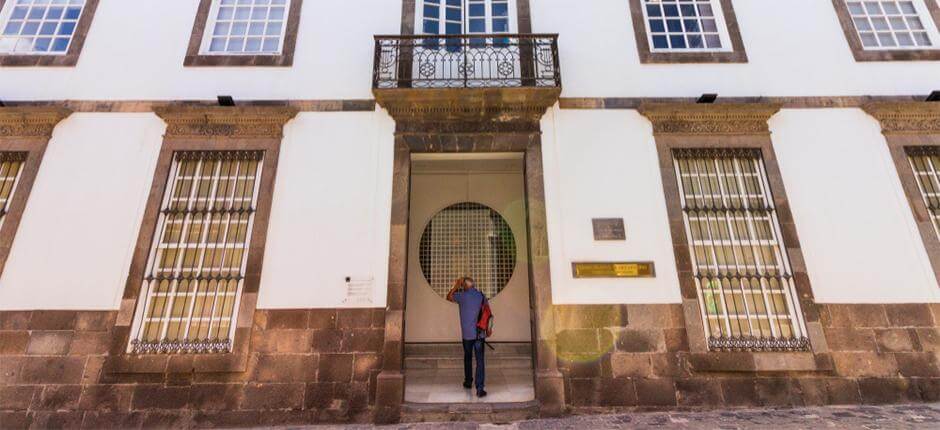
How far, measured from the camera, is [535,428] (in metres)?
4.68

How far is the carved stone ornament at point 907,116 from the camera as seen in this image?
6.32m

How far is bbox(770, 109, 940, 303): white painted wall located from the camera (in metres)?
5.59

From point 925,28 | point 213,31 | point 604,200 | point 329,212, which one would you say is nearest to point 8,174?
point 213,31

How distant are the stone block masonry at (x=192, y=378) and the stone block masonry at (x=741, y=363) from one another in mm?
2747

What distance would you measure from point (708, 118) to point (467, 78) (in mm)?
3756

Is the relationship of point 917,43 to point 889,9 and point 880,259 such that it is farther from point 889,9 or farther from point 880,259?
point 880,259

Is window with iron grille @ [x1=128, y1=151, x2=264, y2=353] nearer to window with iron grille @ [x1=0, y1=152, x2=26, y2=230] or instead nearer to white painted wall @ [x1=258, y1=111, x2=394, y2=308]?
white painted wall @ [x1=258, y1=111, x2=394, y2=308]

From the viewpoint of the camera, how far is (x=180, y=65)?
6.68m

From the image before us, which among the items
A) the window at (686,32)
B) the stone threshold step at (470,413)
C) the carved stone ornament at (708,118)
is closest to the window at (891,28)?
the window at (686,32)

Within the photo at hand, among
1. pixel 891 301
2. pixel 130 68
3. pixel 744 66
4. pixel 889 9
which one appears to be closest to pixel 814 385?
pixel 891 301

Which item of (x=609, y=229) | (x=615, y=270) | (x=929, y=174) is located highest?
(x=929, y=174)

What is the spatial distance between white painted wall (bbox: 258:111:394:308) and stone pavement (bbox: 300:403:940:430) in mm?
1832

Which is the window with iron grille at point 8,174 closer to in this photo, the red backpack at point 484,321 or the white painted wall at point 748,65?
the red backpack at point 484,321

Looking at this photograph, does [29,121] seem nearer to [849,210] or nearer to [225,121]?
[225,121]
